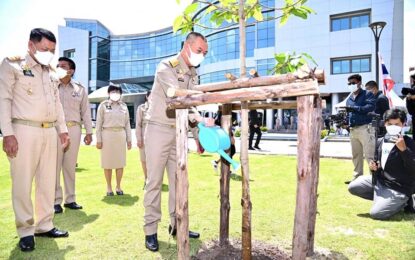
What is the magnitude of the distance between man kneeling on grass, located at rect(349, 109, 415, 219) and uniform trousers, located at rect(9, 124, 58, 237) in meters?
4.30

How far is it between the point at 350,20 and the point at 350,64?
13.3ft

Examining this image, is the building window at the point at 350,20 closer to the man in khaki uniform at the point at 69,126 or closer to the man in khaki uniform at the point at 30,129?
the man in khaki uniform at the point at 69,126

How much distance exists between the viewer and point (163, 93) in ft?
11.5

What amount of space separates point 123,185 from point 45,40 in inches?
153

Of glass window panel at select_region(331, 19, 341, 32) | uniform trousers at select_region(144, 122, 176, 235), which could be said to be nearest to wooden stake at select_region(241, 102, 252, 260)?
uniform trousers at select_region(144, 122, 176, 235)

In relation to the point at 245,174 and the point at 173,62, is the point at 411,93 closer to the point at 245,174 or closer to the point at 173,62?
the point at 245,174

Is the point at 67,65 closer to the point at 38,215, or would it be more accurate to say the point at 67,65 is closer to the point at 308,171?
the point at 38,215

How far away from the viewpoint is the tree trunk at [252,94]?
87.4 inches

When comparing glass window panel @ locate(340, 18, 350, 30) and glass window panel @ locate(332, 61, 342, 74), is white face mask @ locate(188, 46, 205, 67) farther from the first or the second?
glass window panel @ locate(340, 18, 350, 30)

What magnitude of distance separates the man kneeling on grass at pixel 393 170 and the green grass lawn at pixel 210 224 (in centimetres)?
22

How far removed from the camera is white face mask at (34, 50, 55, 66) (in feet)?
11.9

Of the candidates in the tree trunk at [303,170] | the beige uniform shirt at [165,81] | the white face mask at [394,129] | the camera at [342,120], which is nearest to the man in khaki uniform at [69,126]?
the beige uniform shirt at [165,81]

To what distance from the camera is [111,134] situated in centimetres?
586

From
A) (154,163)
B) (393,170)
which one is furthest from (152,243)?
(393,170)
